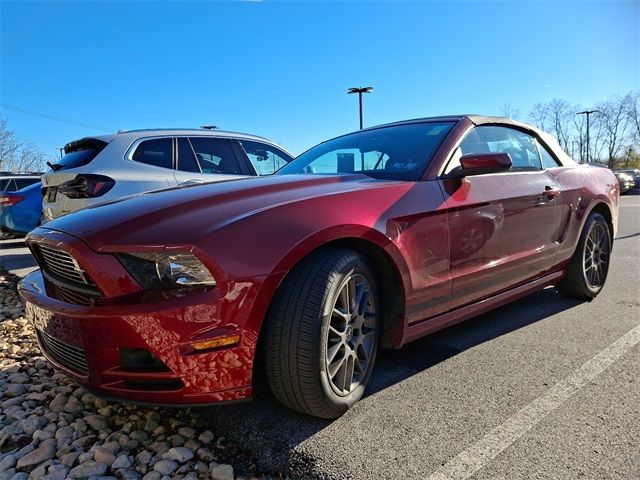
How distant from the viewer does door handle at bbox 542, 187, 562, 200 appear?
3.40 metres

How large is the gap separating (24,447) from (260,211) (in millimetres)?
1464

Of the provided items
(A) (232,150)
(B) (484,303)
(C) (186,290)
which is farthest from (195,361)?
(A) (232,150)

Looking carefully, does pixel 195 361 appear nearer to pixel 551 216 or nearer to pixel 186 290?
pixel 186 290

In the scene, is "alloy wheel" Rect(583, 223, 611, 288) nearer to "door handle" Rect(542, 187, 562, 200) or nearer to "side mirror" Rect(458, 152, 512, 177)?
"door handle" Rect(542, 187, 562, 200)

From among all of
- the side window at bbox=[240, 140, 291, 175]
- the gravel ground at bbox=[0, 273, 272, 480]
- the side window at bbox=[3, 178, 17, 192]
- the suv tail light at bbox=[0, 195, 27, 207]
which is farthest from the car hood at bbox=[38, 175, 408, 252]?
the side window at bbox=[3, 178, 17, 192]

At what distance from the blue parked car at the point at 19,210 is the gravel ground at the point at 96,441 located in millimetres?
7794

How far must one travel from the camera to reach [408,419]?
85.4 inches

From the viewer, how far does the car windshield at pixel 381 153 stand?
9.36 feet

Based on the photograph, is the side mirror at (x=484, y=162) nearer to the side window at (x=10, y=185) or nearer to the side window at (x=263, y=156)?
the side window at (x=263, y=156)

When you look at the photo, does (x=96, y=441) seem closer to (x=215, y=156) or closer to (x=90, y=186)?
(x=90, y=186)

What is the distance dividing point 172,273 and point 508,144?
2.75 m

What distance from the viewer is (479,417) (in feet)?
7.09

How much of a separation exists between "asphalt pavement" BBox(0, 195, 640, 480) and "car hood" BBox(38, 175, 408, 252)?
0.95 m

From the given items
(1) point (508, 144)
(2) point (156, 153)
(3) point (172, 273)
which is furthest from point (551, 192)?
(2) point (156, 153)
